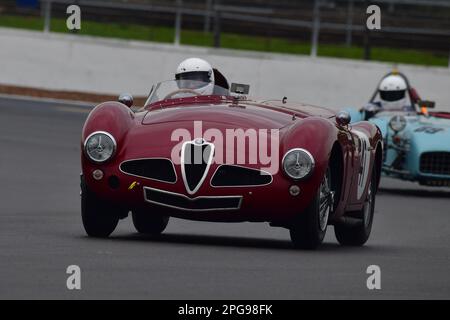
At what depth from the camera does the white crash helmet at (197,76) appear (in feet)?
36.1

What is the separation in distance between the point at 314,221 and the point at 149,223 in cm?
176

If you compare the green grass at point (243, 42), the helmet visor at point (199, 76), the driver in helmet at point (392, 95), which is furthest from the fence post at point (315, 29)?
the helmet visor at point (199, 76)

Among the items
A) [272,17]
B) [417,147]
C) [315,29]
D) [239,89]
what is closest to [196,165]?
[239,89]

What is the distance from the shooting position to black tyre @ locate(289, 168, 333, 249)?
9281mm

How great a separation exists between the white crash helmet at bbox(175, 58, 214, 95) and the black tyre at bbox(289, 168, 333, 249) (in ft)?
5.35

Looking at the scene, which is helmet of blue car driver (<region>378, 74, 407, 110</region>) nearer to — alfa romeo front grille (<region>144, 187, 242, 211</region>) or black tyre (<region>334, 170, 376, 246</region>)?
black tyre (<region>334, 170, 376, 246</region>)

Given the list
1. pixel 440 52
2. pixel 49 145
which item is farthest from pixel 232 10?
pixel 49 145

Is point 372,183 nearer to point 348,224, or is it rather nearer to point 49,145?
point 348,224

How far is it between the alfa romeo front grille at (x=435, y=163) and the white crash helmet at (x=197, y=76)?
5.92 m

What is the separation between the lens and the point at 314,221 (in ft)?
30.6

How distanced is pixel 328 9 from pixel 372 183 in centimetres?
1901

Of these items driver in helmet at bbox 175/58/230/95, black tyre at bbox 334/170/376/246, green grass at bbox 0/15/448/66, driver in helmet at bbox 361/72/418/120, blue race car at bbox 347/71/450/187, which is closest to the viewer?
black tyre at bbox 334/170/376/246

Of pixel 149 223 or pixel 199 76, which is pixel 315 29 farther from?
pixel 149 223

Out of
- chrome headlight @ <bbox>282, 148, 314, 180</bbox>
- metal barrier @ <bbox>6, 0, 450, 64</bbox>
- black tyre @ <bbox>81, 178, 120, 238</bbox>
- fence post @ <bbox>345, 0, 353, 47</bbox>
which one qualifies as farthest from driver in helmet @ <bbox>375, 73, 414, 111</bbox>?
fence post @ <bbox>345, 0, 353, 47</bbox>
